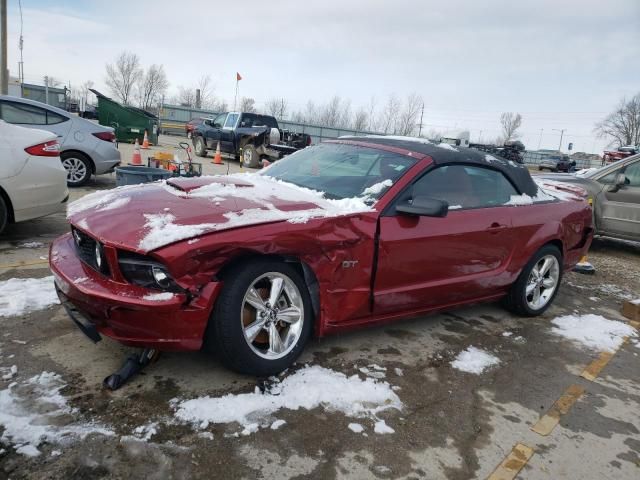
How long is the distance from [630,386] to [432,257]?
1.68m

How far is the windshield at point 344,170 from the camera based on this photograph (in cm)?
349

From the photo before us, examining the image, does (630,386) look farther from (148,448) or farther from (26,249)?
(26,249)

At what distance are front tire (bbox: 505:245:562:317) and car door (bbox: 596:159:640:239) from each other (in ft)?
12.7

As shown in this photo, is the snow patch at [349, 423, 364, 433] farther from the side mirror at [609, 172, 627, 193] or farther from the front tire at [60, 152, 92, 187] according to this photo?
the front tire at [60, 152, 92, 187]

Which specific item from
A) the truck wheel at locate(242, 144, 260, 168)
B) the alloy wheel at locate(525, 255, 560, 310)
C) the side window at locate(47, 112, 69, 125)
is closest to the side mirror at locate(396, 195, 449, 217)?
the alloy wheel at locate(525, 255, 560, 310)

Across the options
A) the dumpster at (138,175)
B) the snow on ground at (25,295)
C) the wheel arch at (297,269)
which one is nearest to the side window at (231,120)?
the dumpster at (138,175)

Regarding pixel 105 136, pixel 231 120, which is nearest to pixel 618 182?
pixel 105 136

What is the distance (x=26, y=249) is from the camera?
502cm

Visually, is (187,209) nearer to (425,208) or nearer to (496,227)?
(425,208)

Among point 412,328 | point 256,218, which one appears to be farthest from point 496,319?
point 256,218

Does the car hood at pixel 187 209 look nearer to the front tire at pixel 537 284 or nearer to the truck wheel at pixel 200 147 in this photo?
the front tire at pixel 537 284

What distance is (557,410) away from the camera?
302cm

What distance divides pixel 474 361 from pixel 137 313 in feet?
7.80

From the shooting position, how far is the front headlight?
2523 millimetres
